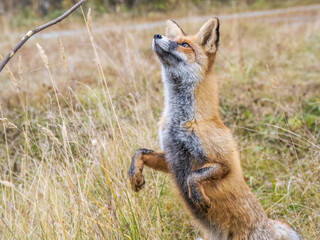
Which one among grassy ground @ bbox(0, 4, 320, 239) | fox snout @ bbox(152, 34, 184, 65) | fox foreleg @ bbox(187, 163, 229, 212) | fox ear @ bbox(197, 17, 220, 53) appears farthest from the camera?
fox ear @ bbox(197, 17, 220, 53)

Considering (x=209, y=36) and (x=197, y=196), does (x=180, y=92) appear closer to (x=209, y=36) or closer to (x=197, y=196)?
(x=209, y=36)

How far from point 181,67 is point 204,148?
818 mm

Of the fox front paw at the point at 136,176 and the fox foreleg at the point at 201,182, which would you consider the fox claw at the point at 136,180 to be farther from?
the fox foreleg at the point at 201,182

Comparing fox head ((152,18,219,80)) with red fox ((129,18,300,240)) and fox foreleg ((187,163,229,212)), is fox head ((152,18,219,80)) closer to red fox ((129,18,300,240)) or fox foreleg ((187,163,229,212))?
red fox ((129,18,300,240))

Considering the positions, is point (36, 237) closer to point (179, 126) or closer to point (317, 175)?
point (179, 126)

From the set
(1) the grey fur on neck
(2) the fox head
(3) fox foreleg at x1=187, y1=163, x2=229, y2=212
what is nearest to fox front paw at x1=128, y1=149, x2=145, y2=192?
(3) fox foreleg at x1=187, y1=163, x2=229, y2=212

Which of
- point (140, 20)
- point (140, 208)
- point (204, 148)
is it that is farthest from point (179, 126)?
point (140, 20)

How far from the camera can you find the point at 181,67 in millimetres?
3148

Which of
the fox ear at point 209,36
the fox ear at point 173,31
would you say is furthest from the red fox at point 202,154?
the fox ear at point 173,31

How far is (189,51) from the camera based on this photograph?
3.19 m

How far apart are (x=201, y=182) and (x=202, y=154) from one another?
0.87 feet

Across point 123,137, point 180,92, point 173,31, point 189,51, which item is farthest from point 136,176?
point 173,31

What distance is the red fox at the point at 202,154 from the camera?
279 centimetres

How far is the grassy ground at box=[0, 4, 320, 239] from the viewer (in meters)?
2.96
